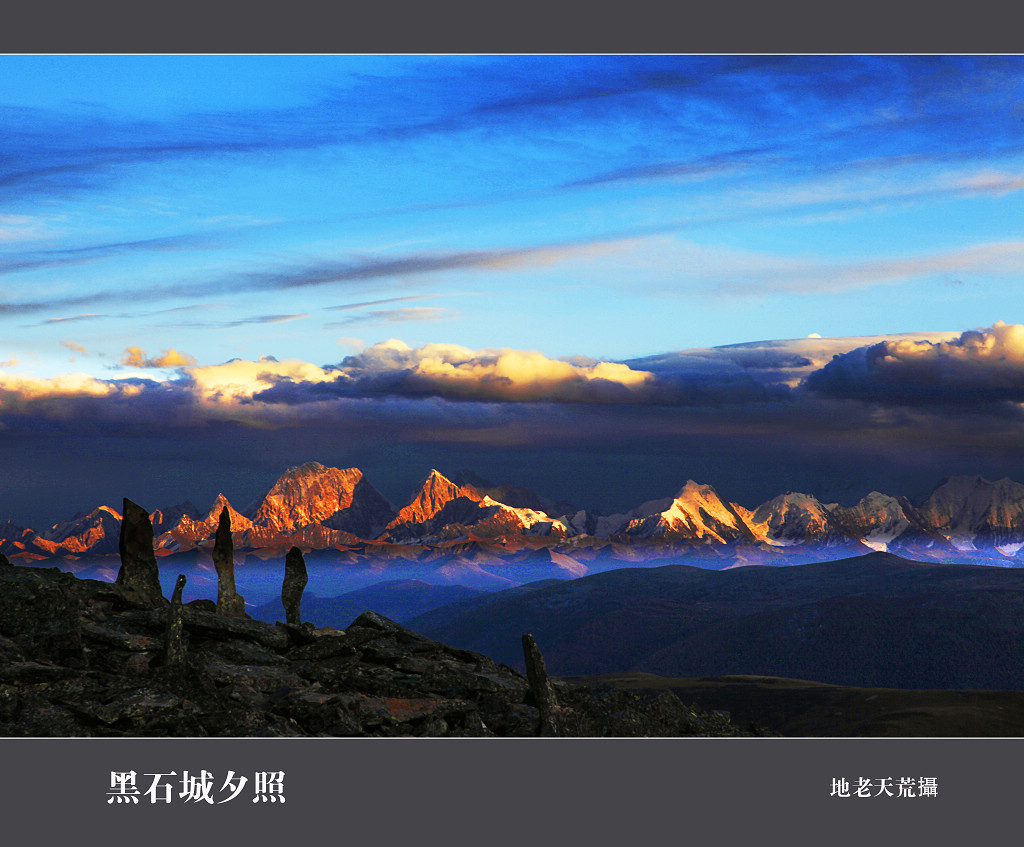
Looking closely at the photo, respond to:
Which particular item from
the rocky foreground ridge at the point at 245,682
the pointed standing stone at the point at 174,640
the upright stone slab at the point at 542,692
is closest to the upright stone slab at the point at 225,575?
the rocky foreground ridge at the point at 245,682

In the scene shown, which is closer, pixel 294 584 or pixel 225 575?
pixel 225 575

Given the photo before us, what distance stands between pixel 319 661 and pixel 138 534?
22715 millimetres

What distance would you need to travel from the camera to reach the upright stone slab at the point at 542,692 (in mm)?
58644

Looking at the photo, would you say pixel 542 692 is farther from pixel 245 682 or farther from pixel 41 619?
pixel 41 619

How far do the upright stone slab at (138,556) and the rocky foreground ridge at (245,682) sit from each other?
2002 mm

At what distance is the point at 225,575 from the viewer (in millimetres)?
82625

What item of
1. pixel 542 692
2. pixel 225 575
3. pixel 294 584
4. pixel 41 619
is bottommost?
pixel 542 692

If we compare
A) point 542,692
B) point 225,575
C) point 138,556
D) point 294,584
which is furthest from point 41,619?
point 542,692

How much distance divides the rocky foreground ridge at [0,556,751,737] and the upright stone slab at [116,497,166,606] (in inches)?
78.8

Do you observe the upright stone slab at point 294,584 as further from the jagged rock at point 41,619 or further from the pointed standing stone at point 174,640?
the pointed standing stone at point 174,640

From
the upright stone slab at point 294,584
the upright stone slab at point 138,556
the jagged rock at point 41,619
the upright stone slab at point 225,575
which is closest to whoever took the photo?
the jagged rock at point 41,619

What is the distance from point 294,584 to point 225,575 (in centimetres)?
565

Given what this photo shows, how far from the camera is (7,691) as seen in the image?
52.3 m

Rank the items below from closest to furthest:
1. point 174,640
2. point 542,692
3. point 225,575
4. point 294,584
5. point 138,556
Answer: point 174,640, point 542,692, point 138,556, point 225,575, point 294,584
